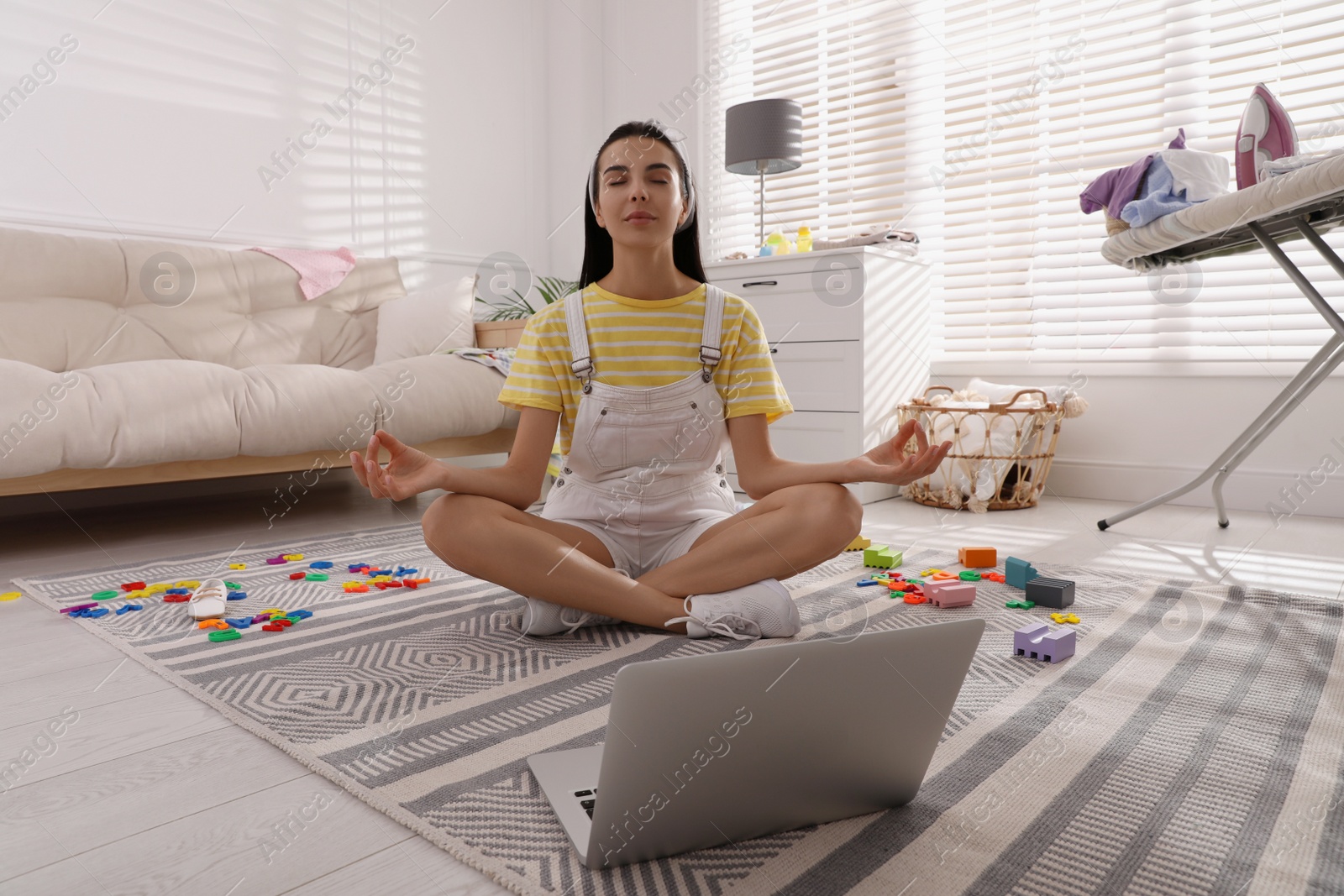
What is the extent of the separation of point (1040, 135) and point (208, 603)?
109 inches

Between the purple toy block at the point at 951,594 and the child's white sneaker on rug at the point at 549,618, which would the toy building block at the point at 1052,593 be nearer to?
the purple toy block at the point at 951,594

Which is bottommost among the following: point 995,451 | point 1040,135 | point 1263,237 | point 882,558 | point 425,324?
point 882,558

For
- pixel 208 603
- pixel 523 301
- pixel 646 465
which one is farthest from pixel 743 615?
pixel 523 301

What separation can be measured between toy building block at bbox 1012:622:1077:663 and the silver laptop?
19.0 inches

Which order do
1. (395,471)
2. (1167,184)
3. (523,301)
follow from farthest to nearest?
(523,301), (1167,184), (395,471)

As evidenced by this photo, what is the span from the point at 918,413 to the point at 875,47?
151cm

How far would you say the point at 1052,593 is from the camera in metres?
1.36

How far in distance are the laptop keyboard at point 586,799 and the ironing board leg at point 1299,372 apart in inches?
62.4

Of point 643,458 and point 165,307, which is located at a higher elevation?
point 165,307

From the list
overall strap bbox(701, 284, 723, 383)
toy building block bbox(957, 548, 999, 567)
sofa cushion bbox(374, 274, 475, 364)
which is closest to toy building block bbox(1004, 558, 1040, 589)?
toy building block bbox(957, 548, 999, 567)

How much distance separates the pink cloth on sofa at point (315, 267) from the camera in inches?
111

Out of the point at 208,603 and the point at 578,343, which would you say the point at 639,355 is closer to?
the point at 578,343

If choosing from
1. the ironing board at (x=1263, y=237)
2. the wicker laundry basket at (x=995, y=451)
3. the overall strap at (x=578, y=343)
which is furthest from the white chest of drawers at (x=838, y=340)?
the overall strap at (x=578, y=343)

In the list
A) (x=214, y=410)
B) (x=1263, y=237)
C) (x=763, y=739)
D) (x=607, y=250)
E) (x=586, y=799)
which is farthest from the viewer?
(x=214, y=410)
